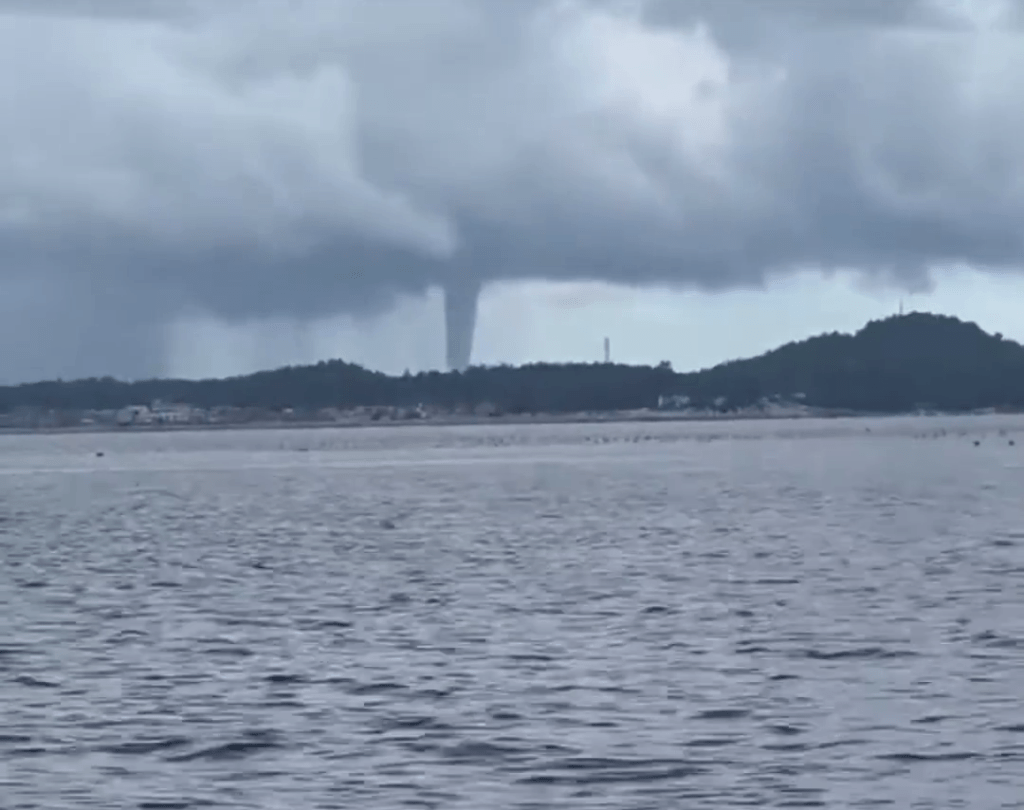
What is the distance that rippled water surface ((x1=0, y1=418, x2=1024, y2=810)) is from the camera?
24750 mm

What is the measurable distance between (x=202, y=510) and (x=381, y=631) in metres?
58.4

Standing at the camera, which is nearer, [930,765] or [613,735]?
[930,765]

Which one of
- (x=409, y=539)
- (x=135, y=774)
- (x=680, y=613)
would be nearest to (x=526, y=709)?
(x=135, y=774)

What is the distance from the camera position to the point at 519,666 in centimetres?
3384

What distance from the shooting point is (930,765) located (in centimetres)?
2514

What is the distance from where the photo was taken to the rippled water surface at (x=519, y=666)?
81.2 feet

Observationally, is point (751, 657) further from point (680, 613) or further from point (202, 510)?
point (202, 510)

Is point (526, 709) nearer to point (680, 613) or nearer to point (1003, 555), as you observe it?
point (680, 613)

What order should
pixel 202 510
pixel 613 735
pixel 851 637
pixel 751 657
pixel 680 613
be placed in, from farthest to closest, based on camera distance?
pixel 202 510 → pixel 680 613 → pixel 851 637 → pixel 751 657 → pixel 613 735

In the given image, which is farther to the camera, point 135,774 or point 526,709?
point 526,709

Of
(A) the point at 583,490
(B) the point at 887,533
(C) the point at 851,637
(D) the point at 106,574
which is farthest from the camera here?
(A) the point at 583,490

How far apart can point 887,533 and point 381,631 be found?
3293 centimetres

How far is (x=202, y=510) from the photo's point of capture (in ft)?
316

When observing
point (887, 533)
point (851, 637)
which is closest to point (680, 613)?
point (851, 637)
